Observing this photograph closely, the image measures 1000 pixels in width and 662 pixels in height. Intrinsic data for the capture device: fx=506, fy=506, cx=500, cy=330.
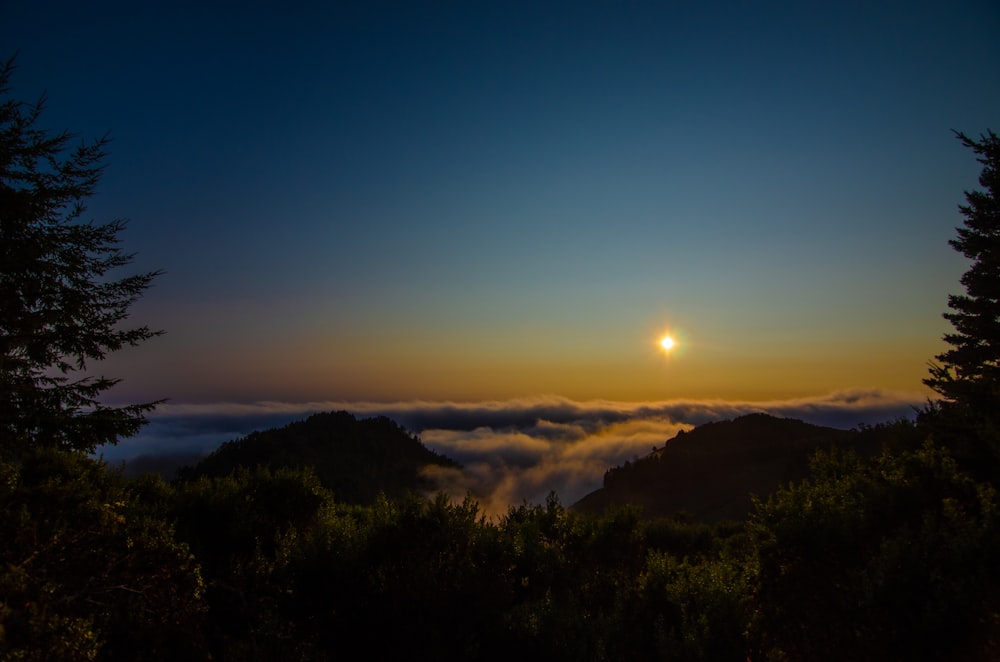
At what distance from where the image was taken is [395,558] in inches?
465

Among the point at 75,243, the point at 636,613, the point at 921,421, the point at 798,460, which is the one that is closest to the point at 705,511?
the point at 798,460

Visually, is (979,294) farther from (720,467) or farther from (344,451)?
(344,451)

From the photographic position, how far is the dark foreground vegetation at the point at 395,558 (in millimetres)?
7785

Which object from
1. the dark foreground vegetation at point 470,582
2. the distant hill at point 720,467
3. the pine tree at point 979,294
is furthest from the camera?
the distant hill at point 720,467

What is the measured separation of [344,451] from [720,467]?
238 ft

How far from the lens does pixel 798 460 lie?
67.2 metres

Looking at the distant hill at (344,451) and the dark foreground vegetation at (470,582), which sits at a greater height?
the dark foreground vegetation at (470,582)

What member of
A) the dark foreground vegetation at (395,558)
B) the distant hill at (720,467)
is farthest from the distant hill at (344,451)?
the dark foreground vegetation at (395,558)

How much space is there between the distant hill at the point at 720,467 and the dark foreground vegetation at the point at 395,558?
1944 inches

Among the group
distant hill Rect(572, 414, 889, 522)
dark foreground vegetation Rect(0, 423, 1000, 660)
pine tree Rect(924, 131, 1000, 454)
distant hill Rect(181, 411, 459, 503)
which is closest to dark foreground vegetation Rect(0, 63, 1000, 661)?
dark foreground vegetation Rect(0, 423, 1000, 660)

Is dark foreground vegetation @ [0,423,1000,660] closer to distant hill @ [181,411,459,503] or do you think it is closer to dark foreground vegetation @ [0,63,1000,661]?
dark foreground vegetation @ [0,63,1000,661]

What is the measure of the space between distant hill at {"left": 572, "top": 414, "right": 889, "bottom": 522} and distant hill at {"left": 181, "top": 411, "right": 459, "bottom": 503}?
40057 mm

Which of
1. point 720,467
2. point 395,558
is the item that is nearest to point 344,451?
point 720,467

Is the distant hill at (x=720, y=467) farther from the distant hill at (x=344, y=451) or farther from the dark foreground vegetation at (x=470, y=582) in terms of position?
the dark foreground vegetation at (x=470, y=582)
